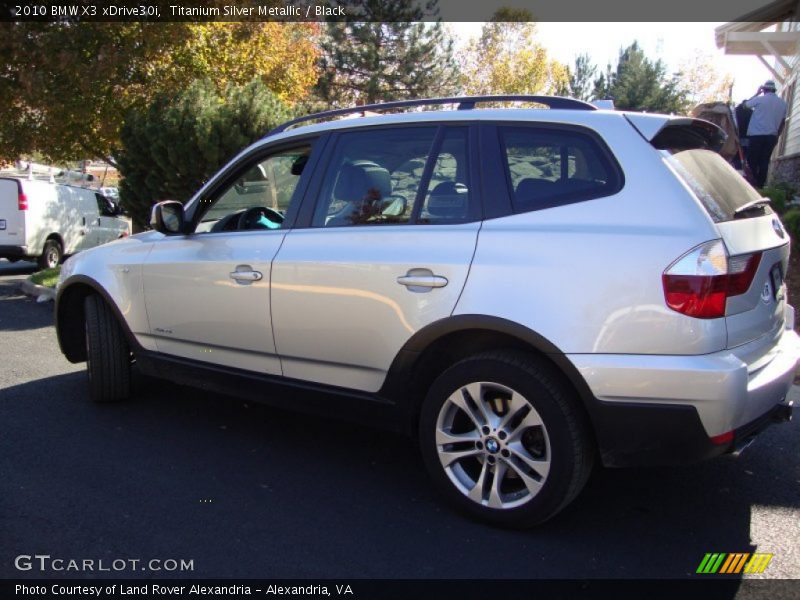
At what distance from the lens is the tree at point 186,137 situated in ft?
33.1

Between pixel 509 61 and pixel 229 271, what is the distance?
37.2 meters

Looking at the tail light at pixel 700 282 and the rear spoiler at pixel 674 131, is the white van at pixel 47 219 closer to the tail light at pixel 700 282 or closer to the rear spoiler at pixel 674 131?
the rear spoiler at pixel 674 131

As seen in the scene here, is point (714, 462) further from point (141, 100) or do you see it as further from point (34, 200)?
point (34, 200)

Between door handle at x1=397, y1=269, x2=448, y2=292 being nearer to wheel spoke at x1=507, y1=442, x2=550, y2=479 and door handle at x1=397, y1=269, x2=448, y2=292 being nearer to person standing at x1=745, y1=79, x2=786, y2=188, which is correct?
wheel spoke at x1=507, y1=442, x2=550, y2=479

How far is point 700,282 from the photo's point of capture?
9.02ft

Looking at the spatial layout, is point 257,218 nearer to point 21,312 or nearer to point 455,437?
point 455,437

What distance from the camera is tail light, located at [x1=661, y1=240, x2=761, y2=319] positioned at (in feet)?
9.02

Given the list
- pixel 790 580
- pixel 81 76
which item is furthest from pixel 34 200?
pixel 790 580

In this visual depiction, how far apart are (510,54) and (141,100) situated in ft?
98.5

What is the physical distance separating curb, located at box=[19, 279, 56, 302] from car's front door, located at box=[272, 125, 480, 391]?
23.4ft

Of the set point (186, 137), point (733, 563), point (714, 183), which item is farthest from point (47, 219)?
point (733, 563)

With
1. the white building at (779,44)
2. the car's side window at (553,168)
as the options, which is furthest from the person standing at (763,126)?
the car's side window at (553,168)

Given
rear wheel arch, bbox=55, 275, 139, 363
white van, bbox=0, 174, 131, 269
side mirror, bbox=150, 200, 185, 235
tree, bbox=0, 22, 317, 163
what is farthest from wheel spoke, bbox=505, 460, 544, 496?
white van, bbox=0, 174, 131, 269

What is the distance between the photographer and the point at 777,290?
3277 mm
